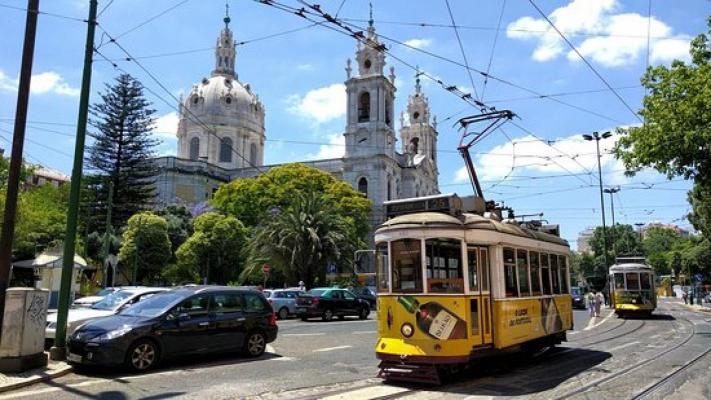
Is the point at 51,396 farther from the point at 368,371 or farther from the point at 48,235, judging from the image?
the point at 48,235

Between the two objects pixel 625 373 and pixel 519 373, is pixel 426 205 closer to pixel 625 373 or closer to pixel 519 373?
pixel 519 373

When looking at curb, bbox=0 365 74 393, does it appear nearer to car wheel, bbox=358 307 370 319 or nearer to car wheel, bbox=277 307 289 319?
car wheel, bbox=277 307 289 319

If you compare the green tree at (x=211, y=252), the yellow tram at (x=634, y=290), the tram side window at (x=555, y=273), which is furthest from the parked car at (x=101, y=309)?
the green tree at (x=211, y=252)

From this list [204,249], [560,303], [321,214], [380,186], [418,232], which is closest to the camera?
[418,232]

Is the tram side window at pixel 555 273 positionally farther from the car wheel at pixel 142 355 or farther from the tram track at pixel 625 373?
the car wheel at pixel 142 355

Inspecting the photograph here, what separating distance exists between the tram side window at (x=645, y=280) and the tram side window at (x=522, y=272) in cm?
1997

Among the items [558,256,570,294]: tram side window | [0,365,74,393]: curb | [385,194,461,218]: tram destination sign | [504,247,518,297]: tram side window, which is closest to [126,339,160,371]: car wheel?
[0,365,74,393]: curb

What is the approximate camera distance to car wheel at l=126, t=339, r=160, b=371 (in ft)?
33.6

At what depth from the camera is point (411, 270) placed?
387 inches

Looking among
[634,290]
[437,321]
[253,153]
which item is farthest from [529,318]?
[253,153]

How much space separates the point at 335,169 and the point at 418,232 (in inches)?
2787

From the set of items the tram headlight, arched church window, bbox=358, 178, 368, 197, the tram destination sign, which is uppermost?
arched church window, bbox=358, 178, 368, 197

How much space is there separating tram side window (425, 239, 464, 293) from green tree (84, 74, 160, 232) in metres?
49.2

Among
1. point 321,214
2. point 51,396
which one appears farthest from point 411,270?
point 321,214
